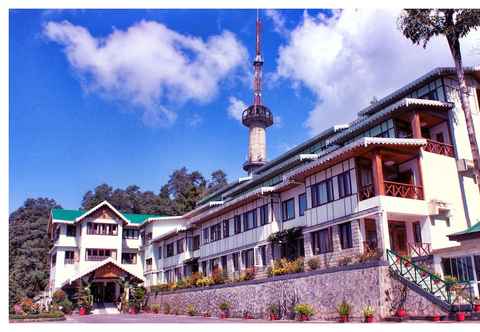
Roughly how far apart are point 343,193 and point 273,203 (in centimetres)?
671

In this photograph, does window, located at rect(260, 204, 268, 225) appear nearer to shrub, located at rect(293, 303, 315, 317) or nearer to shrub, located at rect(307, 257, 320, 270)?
shrub, located at rect(307, 257, 320, 270)

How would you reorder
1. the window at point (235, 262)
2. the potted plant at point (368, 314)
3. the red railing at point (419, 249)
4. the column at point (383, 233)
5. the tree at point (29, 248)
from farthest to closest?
1. the tree at point (29, 248)
2. the window at point (235, 262)
3. the red railing at point (419, 249)
4. the column at point (383, 233)
5. the potted plant at point (368, 314)

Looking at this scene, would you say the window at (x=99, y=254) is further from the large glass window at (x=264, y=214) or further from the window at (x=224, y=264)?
the large glass window at (x=264, y=214)

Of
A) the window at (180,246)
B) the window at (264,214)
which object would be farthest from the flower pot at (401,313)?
the window at (180,246)

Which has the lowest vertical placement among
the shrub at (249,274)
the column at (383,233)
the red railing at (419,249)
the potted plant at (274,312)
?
the potted plant at (274,312)

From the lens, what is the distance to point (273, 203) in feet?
90.6

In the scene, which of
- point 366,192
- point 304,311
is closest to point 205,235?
point 304,311

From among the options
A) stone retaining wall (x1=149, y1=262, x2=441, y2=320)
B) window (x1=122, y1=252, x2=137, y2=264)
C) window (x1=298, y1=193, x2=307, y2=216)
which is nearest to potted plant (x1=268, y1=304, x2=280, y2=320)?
stone retaining wall (x1=149, y1=262, x2=441, y2=320)

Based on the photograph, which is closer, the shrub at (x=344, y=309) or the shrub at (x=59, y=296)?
the shrub at (x=344, y=309)

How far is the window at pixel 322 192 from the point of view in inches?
882

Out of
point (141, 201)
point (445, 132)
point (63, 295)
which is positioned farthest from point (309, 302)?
point (141, 201)

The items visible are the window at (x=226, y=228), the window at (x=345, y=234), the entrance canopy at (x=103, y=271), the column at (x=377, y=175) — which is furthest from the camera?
the entrance canopy at (x=103, y=271)

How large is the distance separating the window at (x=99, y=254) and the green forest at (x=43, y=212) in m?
6.04

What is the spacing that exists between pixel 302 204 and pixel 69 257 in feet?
83.3
